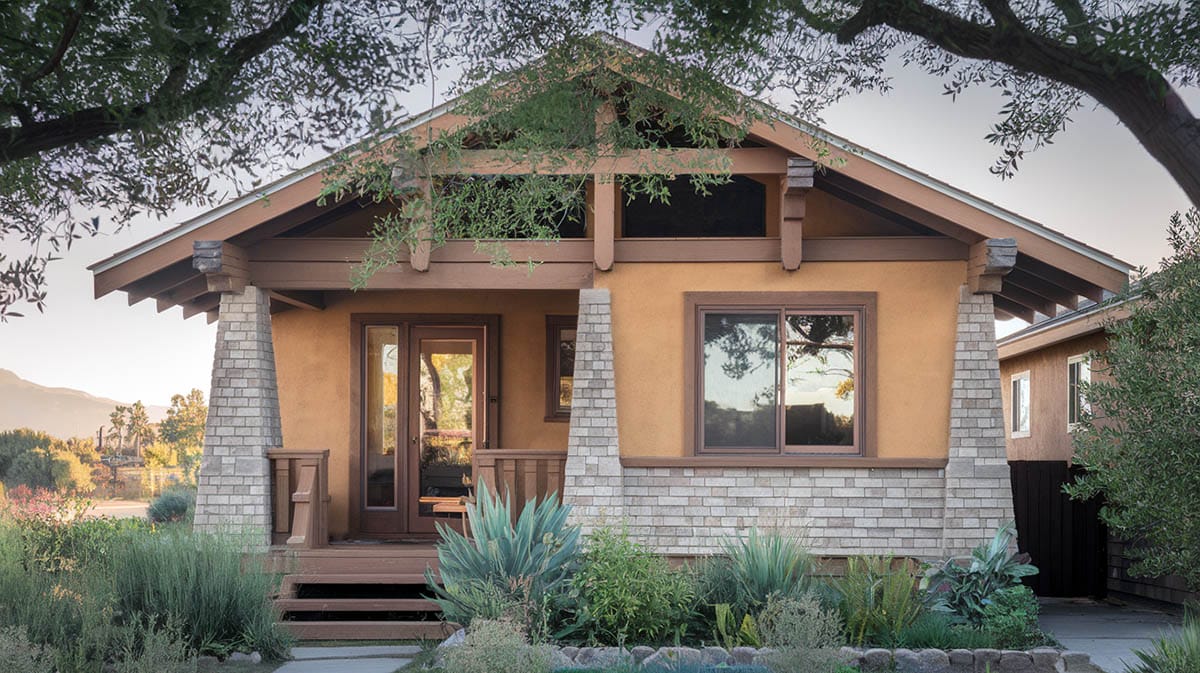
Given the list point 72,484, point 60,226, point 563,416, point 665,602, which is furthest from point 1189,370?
point 72,484

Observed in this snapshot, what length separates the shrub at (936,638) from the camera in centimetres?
887

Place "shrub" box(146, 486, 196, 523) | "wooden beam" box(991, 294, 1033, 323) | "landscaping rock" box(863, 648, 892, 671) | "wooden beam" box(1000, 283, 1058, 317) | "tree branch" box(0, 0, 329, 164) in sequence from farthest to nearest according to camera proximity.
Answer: "shrub" box(146, 486, 196, 523) → "wooden beam" box(991, 294, 1033, 323) → "wooden beam" box(1000, 283, 1058, 317) → "landscaping rock" box(863, 648, 892, 671) → "tree branch" box(0, 0, 329, 164)

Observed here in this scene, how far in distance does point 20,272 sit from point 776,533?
6.09 m

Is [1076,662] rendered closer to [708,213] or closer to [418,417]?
[708,213]

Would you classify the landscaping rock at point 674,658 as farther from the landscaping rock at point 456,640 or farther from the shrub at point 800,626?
the landscaping rock at point 456,640

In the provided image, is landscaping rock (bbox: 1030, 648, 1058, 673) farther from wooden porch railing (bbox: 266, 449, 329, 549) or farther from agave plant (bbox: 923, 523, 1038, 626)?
wooden porch railing (bbox: 266, 449, 329, 549)

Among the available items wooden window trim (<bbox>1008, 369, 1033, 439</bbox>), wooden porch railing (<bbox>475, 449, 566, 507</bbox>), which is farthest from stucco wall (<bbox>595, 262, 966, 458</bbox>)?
wooden window trim (<bbox>1008, 369, 1033, 439</bbox>)

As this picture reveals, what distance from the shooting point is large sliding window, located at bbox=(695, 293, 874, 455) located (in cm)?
1156

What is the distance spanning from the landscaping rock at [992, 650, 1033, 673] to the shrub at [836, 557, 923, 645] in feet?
2.44

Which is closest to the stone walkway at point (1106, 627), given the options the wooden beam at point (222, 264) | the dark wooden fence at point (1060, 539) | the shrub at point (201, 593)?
the dark wooden fence at point (1060, 539)

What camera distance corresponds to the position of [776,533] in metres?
9.62

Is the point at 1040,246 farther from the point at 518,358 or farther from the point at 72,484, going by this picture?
the point at 72,484

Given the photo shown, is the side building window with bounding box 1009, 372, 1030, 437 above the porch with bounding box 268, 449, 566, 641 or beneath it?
above

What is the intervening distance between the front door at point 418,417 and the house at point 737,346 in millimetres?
1551
